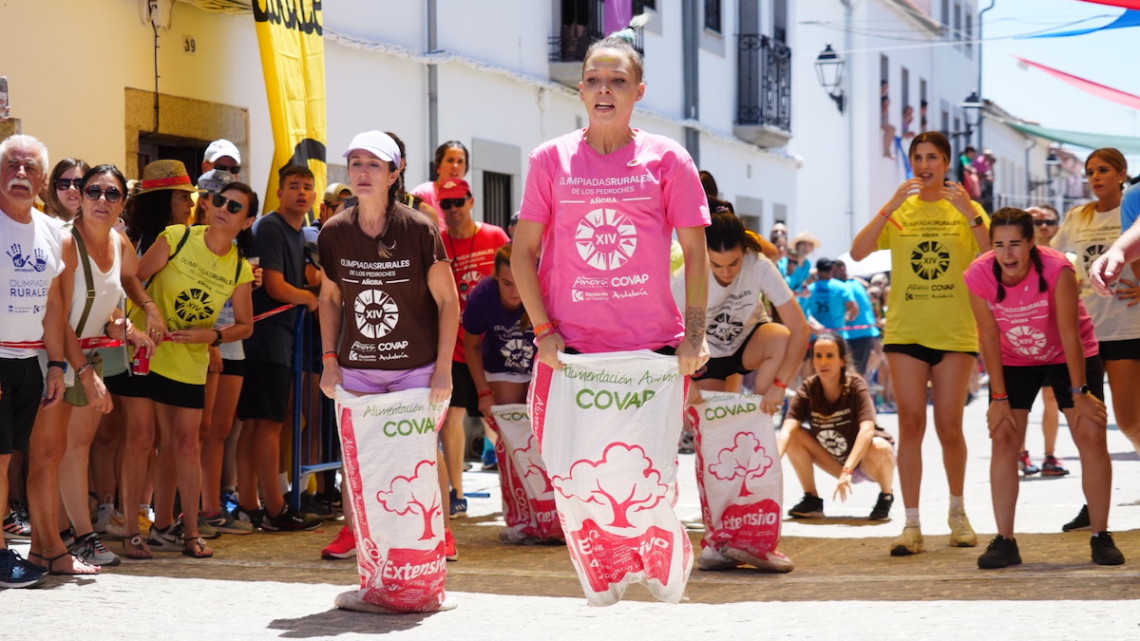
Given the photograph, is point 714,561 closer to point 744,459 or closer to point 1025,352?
point 744,459

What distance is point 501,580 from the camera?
757 cm

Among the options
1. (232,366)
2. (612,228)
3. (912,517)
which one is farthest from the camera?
(232,366)

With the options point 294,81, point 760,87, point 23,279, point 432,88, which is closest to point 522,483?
point 23,279

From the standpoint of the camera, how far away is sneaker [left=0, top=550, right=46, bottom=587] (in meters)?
7.09

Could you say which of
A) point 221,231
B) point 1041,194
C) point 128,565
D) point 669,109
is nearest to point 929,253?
point 221,231

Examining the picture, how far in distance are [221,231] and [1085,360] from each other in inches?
165

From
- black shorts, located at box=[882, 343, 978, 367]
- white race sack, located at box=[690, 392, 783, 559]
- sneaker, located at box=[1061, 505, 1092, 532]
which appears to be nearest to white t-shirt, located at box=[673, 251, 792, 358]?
white race sack, located at box=[690, 392, 783, 559]

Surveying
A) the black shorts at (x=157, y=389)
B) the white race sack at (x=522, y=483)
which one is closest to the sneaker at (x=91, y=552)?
the black shorts at (x=157, y=389)

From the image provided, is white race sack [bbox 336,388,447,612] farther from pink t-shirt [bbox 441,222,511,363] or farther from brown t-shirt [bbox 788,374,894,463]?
brown t-shirt [bbox 788,374,894,463]

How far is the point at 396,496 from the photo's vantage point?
671 centimetres

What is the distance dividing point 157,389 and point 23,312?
117 centimetres

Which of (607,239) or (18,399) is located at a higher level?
(607,239)

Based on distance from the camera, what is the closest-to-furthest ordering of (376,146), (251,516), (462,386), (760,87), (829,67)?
(376,146)
(251,516)
(462,386)
(760,87)
(829,67)

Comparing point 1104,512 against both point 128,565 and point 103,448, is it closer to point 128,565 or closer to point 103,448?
point 128,565
